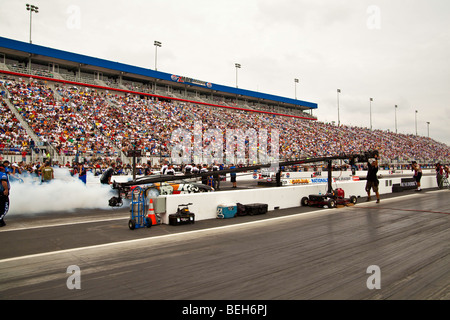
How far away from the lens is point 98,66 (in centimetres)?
3803

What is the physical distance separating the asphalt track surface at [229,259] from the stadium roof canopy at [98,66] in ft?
104

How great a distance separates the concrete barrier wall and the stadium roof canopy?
1324 inches

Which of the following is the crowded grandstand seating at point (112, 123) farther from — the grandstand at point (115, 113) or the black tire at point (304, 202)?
the black tire at point (304, 202)

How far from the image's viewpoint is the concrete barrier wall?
8.65m

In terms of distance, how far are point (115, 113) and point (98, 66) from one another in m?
11.4

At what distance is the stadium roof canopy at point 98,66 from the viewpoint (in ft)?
106

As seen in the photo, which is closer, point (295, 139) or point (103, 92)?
point (103, 92)

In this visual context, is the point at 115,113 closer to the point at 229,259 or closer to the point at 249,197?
the point at 249,197

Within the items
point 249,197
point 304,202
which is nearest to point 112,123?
point 249,197

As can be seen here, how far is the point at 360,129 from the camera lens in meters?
60.2
